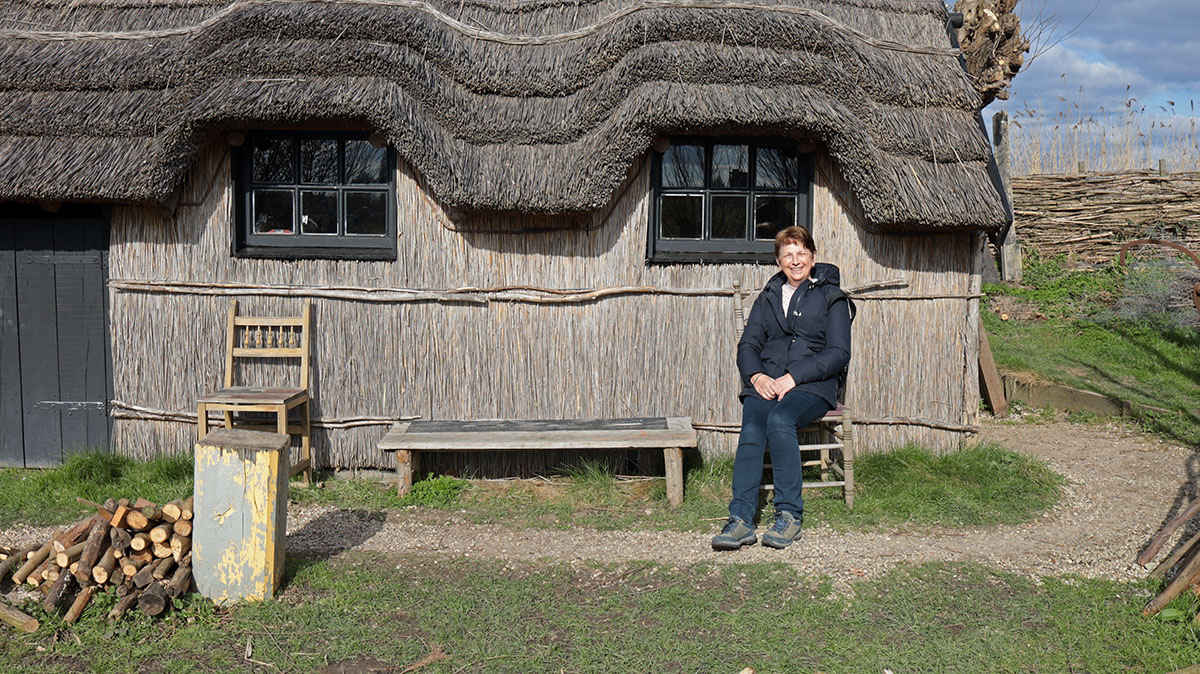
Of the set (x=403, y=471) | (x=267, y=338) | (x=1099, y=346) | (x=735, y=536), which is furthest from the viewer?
(x=1099, y=346)

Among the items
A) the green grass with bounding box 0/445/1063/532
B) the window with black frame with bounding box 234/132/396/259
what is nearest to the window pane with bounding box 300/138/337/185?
the window with black frame with bounding box 234/132/396/259

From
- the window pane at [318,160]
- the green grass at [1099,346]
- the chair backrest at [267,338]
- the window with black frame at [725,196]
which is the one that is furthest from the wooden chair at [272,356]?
the green grass at [1099,346]

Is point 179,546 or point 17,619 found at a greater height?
point 179,546

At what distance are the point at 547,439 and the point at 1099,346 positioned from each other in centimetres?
707

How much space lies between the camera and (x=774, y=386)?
5012 mm

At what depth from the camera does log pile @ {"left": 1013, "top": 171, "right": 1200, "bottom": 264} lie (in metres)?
11.5

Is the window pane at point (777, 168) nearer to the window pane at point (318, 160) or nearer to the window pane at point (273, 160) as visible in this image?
the window pane at point (318, 160)

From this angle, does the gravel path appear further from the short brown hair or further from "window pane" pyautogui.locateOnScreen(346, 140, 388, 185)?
"window pane" pyautogui.locateOnScreen(346, 140, 388, 185)

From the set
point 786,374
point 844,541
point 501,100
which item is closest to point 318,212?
point 501,100

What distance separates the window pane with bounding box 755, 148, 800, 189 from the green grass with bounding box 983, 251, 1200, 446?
12.4 feet

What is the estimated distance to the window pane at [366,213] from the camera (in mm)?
6008

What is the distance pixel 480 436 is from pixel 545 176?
170cm

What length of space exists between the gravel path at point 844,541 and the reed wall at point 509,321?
95cm

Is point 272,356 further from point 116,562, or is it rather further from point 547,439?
point 116,562
